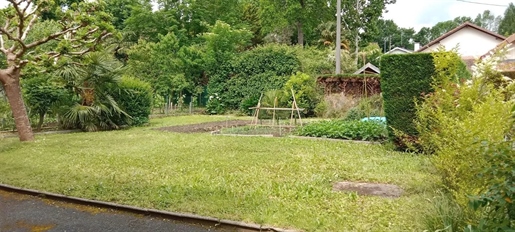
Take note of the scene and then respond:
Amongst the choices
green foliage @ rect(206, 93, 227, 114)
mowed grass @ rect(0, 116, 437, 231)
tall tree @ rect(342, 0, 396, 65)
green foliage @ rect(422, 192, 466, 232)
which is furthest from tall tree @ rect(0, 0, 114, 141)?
tall tree @ rect(342, 0, 396, 65)

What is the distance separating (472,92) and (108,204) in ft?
14.4

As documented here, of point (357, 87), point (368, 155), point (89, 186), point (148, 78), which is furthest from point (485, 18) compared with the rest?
point (89, 186)

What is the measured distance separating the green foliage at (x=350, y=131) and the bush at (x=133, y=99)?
21.0ft

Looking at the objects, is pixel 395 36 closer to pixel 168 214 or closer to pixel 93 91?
pixel 93 91

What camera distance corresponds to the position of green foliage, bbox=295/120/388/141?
316 inches

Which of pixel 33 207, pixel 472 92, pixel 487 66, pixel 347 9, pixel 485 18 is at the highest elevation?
pixel 485 18

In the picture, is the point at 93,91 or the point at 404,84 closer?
the point at 404,84

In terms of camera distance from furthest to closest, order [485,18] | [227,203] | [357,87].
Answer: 1. [485,18]
2. [357,87]
3. [227,203]

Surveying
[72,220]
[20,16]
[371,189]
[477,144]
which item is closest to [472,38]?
[371,189]

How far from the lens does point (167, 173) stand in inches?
205

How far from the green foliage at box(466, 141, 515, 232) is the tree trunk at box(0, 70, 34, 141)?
9484mm

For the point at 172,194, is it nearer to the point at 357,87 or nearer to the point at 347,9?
the point at 357,87

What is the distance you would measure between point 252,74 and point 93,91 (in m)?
8.50

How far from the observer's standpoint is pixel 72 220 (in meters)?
3.64
